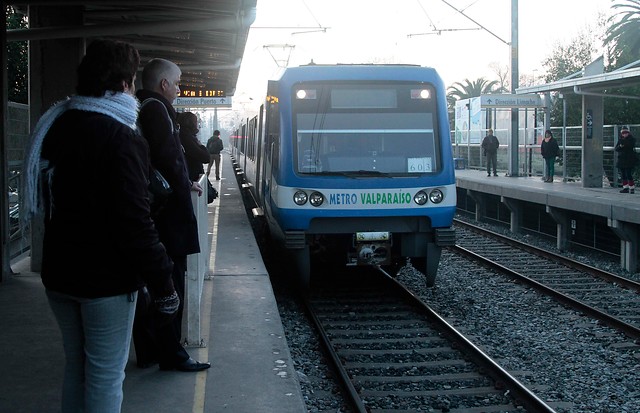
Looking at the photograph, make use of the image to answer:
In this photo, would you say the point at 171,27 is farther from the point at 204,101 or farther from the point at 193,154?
the point at 204,101

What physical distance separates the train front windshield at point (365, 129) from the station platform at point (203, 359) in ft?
5.08

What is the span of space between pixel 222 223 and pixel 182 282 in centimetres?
942

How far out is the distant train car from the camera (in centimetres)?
870

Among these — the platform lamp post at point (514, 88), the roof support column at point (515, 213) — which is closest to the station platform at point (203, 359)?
the roof support column at point (515, 213)

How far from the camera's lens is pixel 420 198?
8.80 m

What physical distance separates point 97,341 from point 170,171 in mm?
1565

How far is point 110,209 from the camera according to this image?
2.97m

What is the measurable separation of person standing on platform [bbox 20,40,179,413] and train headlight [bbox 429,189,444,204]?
5944 mm

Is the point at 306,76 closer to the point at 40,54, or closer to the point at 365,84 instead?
the point at 365,84

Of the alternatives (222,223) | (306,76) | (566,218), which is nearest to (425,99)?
(306,76)

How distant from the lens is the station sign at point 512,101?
2177 cm

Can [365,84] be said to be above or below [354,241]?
above

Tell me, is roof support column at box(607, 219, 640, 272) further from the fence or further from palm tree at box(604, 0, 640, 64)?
palm tree at box(604, 0, 640, 64)

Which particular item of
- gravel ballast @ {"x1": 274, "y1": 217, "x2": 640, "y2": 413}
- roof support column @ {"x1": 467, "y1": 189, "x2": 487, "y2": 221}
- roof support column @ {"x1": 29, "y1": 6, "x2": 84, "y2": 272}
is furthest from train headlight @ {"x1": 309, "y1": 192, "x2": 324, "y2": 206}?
roof support column @ {"x1": 467, "y1": 189, "x2": 487, "y2": 221}
